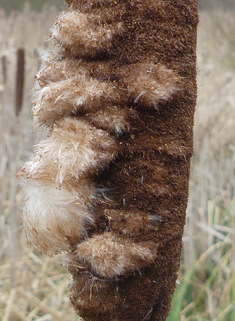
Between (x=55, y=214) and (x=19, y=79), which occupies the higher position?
(x=19, y=79)

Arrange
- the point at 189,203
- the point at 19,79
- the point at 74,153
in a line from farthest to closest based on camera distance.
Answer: the point at 189,203, the point at 19,79, the point at 74,153

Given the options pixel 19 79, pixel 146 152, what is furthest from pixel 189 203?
pixel 146 152

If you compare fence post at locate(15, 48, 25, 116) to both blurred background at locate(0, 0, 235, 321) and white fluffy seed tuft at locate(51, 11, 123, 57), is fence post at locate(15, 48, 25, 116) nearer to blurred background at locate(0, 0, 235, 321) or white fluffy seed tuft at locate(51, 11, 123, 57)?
blurred background at locate(0, 0, 235, 321)

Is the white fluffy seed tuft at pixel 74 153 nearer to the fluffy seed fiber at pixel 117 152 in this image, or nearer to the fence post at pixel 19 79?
the fluffy seed fiber at pixel 117 152

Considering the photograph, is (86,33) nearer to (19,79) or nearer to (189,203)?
(19,79)

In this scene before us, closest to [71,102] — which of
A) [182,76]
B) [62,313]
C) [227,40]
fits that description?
[182,76]

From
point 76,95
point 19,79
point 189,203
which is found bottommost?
point 189,203
